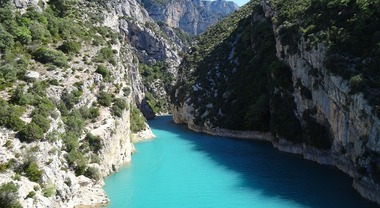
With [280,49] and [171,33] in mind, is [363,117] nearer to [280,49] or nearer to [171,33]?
[280,49]

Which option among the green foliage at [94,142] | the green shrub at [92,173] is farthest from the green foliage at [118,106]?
the green shrub at [92,173]

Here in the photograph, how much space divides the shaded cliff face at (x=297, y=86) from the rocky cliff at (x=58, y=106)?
22153 millimetres

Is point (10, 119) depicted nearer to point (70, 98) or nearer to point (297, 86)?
point (70, 98)

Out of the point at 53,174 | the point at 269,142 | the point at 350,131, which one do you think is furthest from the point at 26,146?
the point at 269,142

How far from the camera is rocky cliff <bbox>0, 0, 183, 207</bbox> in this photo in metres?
28.4

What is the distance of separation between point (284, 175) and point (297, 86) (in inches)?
590

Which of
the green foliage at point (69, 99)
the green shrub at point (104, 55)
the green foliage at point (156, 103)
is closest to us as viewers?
the green foliage at point (69, 99)

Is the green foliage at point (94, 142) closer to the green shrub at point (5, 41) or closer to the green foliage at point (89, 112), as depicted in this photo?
the green foliage at point (89, 112)

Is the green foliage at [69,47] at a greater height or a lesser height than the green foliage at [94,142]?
greater

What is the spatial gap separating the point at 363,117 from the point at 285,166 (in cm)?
1412

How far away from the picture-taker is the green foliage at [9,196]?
24.4 meters

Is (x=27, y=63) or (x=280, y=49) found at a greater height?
A: (x=280, y=49)

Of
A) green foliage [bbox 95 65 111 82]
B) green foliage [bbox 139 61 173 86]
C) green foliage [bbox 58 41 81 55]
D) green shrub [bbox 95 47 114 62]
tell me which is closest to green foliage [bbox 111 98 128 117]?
green foliage [bbox 95 65 111 82]

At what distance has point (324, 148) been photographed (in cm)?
4553
